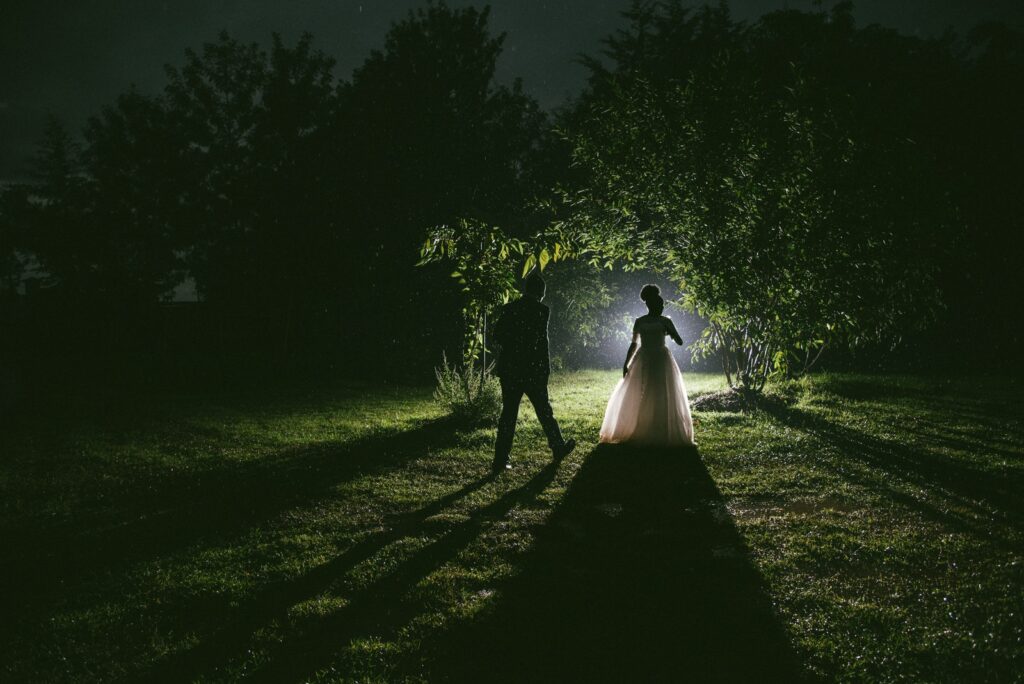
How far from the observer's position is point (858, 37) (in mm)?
22203

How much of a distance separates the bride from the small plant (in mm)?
2845

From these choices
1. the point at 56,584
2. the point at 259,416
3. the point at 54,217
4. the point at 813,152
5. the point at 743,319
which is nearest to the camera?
the point at 56,584

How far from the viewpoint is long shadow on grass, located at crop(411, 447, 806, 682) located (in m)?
3.23

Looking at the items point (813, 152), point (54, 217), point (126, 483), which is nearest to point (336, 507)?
point (126, 483)

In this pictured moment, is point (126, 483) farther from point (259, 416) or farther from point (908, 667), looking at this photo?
point (908, 667)

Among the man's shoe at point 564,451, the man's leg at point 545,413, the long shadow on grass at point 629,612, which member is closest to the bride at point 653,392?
the man's shoe at point 564,451

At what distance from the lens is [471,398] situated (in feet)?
34.7

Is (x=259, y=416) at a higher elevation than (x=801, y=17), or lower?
lower

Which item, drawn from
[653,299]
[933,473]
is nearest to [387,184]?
[653,299]

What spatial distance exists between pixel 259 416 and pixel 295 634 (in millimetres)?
9130

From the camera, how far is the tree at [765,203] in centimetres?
939

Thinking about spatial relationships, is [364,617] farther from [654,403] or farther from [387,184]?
[387,184]

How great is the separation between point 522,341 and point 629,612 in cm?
392

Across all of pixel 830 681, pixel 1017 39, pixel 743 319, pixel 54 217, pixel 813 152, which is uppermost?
pixel 1017 39
